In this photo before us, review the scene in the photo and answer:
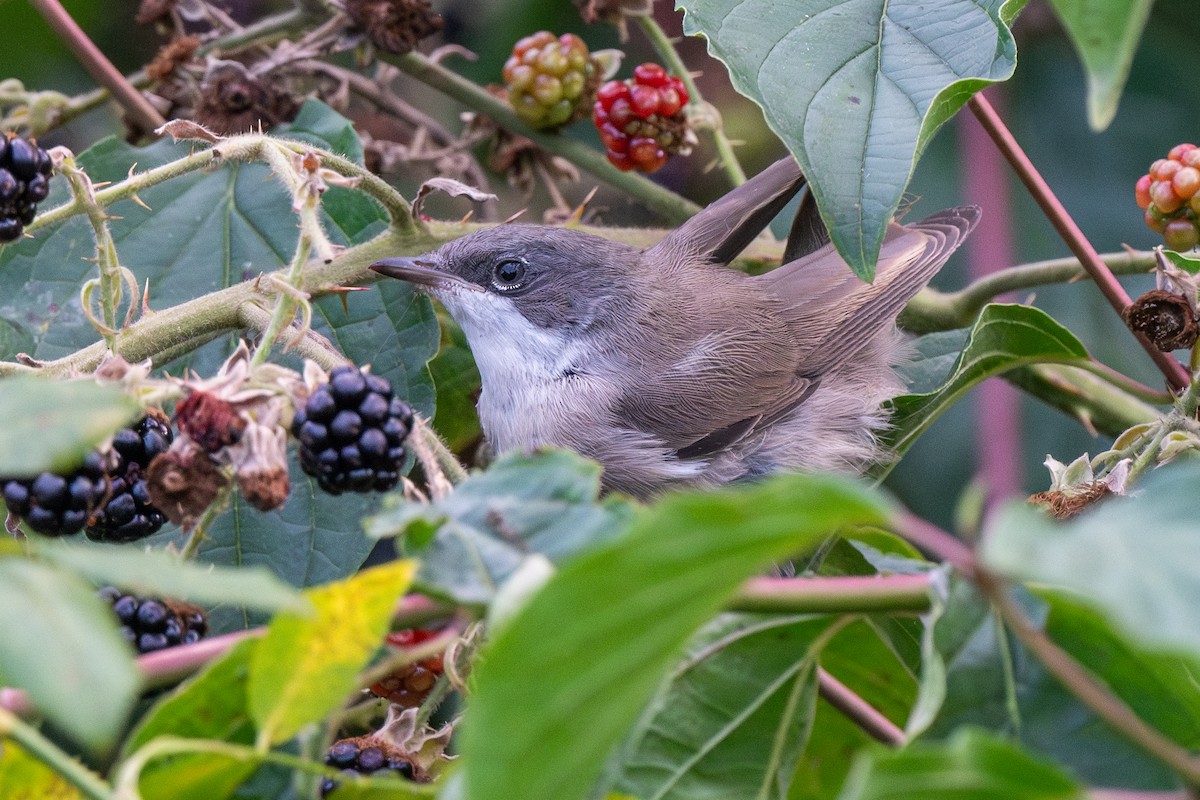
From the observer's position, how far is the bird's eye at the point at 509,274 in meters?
3.15

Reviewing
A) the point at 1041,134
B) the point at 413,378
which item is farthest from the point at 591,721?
the point at 1041,134

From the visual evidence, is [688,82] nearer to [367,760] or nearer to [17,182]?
[17,182]

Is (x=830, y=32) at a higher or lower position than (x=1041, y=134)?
higher

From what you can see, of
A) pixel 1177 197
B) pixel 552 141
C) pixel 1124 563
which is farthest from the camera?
pixel 552 141

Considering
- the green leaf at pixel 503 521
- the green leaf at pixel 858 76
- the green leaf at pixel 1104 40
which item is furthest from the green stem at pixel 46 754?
the green leaf at pixel 858 76

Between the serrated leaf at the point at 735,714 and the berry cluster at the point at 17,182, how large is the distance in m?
1.19

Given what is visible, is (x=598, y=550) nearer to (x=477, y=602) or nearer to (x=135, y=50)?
(x=477, y=602)

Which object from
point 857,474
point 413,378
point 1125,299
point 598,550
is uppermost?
point 598,550

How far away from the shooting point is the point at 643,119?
2.91 m

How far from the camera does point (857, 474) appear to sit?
2943mm

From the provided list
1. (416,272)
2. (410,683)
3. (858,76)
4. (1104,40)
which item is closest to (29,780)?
(410,683)

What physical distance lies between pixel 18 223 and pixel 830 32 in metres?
1.38

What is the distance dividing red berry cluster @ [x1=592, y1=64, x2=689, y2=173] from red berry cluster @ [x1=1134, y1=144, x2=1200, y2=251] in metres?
1.10

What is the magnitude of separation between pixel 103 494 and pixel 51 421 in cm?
51
